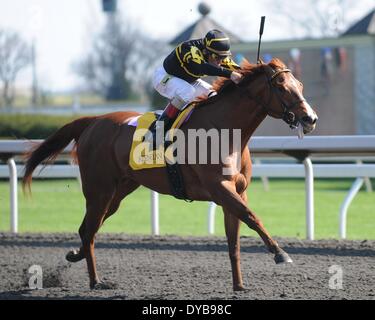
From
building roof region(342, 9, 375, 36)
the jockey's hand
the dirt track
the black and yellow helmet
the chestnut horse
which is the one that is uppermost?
building roof region(342, 9, 375, 36)

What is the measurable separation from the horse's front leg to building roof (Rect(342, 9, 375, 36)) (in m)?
17.1

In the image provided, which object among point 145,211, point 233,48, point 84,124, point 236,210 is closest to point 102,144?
point 84,124

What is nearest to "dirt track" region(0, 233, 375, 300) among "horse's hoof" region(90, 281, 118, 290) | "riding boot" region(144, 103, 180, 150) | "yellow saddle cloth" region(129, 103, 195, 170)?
"horse's hoof" region(90, 281, 118, 290)

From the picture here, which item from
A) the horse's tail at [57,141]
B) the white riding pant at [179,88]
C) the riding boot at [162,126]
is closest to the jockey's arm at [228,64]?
the white riding pant at [179,88]

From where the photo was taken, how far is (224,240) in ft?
26.8

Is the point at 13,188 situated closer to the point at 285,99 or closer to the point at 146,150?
the point at 146,150

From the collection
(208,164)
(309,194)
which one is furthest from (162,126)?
(309,194)

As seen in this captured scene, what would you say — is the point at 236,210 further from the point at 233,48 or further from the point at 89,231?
the point at 233,48

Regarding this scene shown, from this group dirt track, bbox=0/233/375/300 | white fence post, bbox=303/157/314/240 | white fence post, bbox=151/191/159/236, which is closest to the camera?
dirt track, bbox=0/233/375/300

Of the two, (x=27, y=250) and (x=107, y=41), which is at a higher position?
(x=107, y=41)

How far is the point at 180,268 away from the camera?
6.84m

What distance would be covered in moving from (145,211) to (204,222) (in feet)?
5.55

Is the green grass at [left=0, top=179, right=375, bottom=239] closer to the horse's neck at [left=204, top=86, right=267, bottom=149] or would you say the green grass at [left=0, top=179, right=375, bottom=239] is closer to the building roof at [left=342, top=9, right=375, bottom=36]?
the horse's neck at [left=204, top=86, right=267, bottom=149]

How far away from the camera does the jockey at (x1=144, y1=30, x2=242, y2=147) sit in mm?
5953
